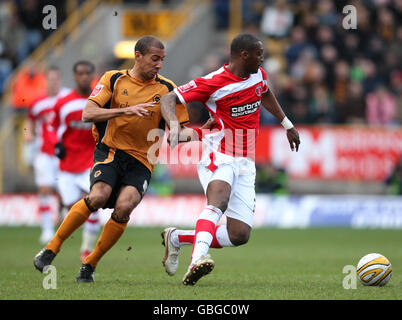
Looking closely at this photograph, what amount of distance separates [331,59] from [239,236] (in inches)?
571

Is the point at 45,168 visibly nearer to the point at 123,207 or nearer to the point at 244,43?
the point at 123,207

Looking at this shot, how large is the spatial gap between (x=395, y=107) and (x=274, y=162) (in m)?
3.96

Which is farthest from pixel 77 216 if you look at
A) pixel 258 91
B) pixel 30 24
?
pixel 30 24

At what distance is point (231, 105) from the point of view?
8398 mm

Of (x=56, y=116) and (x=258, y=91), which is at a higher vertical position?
(x=56, y=116)

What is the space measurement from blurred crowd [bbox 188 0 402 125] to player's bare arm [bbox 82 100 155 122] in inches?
494

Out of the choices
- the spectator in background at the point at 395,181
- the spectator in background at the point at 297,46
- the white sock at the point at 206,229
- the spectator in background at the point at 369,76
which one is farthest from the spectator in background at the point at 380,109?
the white sock at the point at 206,229

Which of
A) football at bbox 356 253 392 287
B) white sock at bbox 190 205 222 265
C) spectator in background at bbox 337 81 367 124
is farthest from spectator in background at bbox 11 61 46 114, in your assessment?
football at bbox 356 253 392 287

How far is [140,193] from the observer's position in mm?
8383

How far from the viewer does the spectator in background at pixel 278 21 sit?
2358 centimetres
